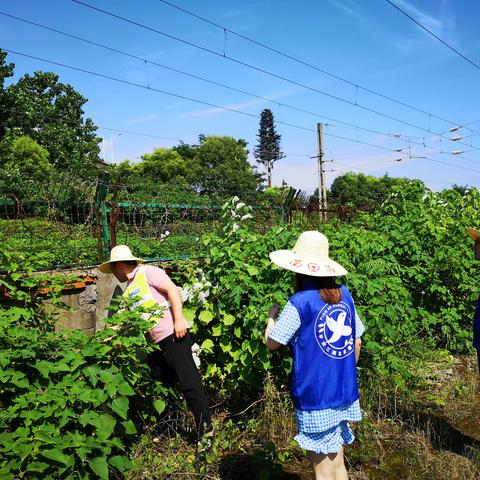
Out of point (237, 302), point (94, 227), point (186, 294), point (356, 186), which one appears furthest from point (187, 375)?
point (356, 186)

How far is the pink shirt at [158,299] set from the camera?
3.29 metres

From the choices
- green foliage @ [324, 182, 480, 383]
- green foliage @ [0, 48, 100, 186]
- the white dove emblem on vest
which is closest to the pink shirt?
the white dove emblem on vest

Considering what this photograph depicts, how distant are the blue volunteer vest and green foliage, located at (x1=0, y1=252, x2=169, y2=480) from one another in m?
0.92

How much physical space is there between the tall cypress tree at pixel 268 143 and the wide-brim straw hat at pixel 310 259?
3214 inches

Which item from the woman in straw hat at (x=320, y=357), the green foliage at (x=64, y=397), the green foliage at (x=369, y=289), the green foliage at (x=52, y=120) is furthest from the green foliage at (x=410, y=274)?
the green foliage at (x=52, y=120)

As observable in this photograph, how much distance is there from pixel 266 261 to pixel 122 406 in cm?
167

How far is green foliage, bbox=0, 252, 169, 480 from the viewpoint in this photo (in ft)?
7.07

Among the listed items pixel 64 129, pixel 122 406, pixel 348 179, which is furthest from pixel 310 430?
pixel 348 179

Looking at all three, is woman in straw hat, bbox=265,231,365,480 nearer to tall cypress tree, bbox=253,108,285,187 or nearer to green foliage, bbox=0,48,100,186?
green foliage, bbox=0,48,100,186

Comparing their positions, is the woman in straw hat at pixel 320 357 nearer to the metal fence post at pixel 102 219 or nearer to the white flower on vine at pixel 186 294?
the white flower on vine at pixel 186 294

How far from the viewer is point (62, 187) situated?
5.84 meters

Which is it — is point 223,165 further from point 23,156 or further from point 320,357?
point 320,357

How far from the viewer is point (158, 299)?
3340 millimetres

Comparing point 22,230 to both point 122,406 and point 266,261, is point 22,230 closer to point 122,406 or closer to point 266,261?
point 266,261
